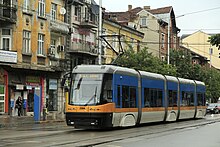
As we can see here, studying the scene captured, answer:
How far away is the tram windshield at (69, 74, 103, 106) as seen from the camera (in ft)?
73.1

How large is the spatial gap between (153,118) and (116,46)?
30.7m

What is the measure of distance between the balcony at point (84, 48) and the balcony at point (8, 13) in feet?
32.1

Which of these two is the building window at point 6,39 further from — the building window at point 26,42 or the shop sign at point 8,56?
the building window at point 26,42

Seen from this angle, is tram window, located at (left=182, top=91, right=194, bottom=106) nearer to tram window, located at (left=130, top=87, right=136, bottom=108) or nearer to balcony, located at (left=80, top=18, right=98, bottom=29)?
tram window, located at (left=130, top=87, right=136, bottom=108)

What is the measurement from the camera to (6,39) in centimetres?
3841

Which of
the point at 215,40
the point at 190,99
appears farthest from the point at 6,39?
the point at 215,40

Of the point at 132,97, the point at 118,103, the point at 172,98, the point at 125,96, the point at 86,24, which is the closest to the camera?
the point at 118,103

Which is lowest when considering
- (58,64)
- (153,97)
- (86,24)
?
(153,97)

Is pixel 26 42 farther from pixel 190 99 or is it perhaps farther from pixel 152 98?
pixel 152 98

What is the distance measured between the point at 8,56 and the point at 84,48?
41.0ft

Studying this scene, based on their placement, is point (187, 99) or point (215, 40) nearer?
point (215, 40)

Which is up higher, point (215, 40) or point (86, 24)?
point (86, 24)

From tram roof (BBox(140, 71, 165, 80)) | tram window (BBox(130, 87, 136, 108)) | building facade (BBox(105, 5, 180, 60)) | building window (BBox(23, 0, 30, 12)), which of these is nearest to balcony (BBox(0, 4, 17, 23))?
building window (BBox(23, 0, 30, 12))

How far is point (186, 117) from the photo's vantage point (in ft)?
115
